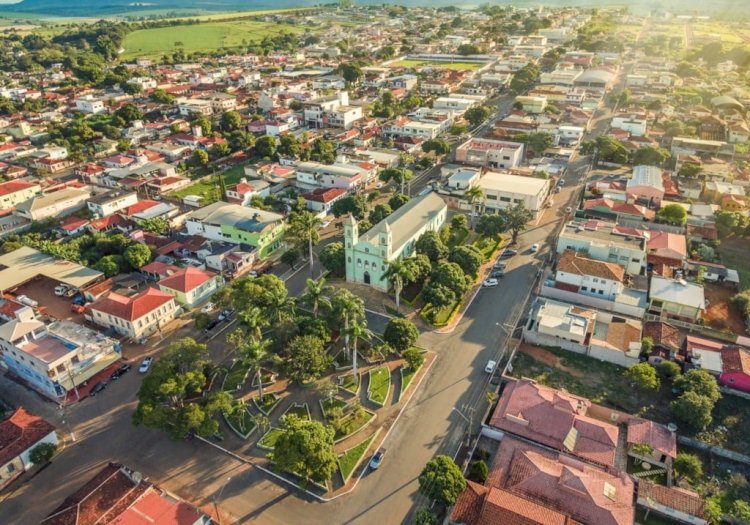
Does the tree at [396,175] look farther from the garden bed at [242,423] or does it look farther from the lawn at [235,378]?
the garden bed at [242,423]

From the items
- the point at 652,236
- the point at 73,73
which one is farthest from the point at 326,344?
the point at 73,73

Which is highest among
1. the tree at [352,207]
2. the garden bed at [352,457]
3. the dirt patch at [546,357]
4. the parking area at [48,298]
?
the tree at [352,207]

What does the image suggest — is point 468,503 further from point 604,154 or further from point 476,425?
point 604,154

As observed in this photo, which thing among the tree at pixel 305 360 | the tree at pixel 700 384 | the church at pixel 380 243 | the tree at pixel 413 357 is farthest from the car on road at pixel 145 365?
the tree at pixel 700 384

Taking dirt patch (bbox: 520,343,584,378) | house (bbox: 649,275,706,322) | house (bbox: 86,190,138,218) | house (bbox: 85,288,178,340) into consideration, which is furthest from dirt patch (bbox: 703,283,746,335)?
house (bbox: 86,190,138,218)

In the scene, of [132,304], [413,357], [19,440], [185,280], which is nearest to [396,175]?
[185,280]

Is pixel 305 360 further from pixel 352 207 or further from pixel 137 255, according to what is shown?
pixel 352 207

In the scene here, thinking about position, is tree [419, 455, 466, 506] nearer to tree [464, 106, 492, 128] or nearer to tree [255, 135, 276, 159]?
tree [255, 135, 276, 159]
